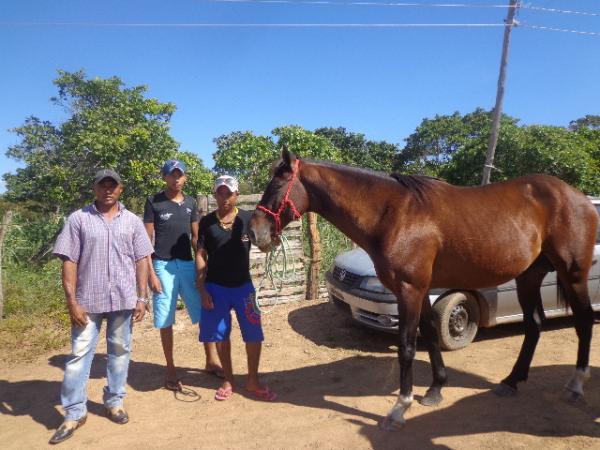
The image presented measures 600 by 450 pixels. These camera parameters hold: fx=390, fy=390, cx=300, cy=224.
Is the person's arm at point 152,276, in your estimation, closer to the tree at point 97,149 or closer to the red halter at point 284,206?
the red halter at point 284,206

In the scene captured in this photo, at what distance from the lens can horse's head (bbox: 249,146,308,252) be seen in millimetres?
2889

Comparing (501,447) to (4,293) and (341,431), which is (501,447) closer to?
(341,431)

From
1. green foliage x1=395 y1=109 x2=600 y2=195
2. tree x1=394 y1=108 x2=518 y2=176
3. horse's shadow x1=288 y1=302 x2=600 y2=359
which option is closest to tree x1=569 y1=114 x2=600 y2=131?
tree x1=394 y1=108 x2=518 y2=176

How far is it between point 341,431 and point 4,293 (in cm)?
593

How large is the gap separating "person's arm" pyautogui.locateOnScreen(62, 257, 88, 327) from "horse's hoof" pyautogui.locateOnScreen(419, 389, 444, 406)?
273 cm

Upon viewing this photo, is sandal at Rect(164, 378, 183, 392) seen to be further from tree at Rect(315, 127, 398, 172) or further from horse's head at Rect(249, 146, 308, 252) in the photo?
tree at Rect(315, 127, 398, 172)

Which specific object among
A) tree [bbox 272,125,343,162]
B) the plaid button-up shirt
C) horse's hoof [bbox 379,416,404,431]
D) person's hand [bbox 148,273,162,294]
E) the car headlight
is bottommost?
horse's hoof [bbox 379,416,404,431]

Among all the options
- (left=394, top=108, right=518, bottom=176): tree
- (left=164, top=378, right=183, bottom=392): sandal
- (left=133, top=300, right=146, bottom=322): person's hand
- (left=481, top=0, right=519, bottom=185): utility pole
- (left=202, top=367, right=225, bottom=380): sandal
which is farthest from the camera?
(left=394, top=108, right=518, bottom=176): tree

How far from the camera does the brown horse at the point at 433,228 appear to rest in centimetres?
290

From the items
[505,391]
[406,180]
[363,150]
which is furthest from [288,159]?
[363,150]

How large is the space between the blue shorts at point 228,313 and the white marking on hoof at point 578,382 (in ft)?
8.73

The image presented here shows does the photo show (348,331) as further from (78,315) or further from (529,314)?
(78,315)

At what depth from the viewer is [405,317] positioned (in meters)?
2.88

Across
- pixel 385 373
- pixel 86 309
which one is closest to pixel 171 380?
pixel 86 309
